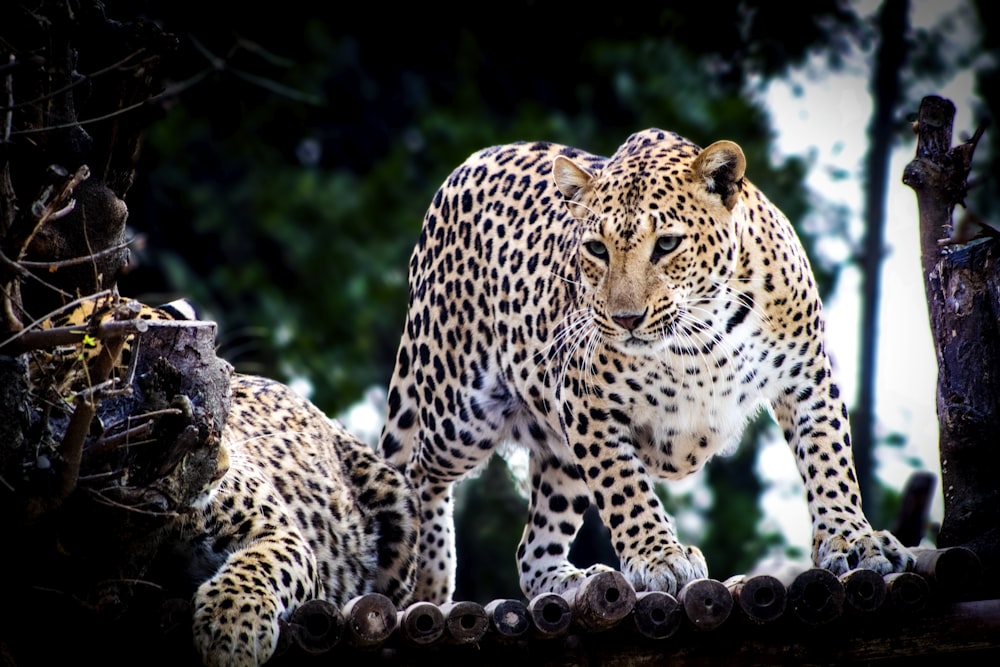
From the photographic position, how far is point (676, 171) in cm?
697

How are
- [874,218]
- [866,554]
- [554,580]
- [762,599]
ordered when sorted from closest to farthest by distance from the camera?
1. [762,599]
2. [866,554]
3. [554,580]
4. [874,218]

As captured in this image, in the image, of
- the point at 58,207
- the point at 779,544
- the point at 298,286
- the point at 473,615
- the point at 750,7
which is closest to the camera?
the point at 58,207

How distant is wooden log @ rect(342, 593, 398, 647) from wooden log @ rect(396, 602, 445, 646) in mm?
52

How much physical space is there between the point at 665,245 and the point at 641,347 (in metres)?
0.46

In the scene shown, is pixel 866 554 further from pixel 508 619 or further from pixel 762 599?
pixel 508 619

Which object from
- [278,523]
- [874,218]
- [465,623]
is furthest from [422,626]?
[874,218]

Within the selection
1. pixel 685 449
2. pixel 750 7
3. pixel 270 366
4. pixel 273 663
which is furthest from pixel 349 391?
pixel 273 663

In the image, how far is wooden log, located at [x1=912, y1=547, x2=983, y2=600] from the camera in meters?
5.70

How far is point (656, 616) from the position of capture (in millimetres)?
5719

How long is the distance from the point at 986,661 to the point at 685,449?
1865 millimetres

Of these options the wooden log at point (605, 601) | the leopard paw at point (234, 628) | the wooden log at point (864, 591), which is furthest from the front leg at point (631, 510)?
the leopard paw at point (234, 628)

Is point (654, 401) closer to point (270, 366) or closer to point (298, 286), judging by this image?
point (270, 366)

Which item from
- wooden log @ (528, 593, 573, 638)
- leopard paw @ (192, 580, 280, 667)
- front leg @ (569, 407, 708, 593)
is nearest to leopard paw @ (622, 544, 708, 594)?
front leg @ (569, 407, 708, 593)

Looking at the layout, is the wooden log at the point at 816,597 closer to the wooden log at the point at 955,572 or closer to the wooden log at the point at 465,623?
the wooden log at the point at 955,572
